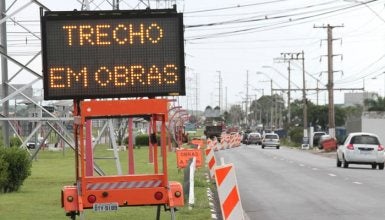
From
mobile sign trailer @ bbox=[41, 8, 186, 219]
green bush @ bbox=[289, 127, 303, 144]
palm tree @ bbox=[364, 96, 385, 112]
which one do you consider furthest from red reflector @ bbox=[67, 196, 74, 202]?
palm tree @ bbox=[364, 96, 385, 112]

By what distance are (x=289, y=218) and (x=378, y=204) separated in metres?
3.60

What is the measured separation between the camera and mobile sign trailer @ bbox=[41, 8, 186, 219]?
12.3 metres

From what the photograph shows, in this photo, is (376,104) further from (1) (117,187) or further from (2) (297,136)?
(1) (117,187)

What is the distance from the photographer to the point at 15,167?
72.2 ft

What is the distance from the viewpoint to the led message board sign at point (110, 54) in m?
12.4

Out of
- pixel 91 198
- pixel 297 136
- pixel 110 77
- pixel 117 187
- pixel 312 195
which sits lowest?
pixel 297 136

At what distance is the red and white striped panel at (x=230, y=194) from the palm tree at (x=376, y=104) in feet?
428

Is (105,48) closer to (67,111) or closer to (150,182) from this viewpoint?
(150,182)

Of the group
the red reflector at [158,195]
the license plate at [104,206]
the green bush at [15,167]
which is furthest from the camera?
the green bush at [15,167]

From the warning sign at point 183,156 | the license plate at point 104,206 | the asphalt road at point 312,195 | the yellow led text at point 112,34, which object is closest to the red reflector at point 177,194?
the license plate at point 104,206

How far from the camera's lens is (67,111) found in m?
34.1

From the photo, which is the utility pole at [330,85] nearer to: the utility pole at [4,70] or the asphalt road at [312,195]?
the asphalt road at [312,195]

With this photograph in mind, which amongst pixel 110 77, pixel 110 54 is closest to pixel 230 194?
pixel 110 77

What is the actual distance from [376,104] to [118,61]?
13565 cm
